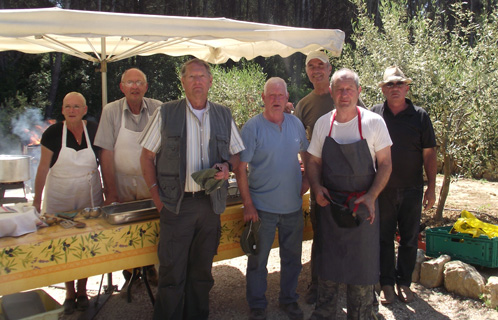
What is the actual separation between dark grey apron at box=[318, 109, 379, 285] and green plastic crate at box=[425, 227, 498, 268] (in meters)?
1.60

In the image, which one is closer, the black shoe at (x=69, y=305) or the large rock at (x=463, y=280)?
the black shoe at (x=69, y=305)

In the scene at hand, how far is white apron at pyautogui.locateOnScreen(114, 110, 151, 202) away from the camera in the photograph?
3.55 meters

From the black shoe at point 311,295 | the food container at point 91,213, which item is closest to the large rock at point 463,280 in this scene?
the black shoe at point 311,295

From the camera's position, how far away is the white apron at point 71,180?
332 cm

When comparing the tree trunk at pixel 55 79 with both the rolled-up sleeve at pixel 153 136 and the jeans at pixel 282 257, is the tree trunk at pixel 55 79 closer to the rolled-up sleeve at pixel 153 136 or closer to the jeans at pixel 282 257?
the rolled-up sleeve at pixel 153 136

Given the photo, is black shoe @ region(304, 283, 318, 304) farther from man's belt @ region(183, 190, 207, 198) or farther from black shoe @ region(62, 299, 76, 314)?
black shoe @ region(62, 299, 76, 314)

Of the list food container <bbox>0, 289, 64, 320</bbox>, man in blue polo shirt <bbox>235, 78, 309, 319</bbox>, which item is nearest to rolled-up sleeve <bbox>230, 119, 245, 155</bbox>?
man in blue polo shirt <bbox>235, 78, 309, 319</bbox>

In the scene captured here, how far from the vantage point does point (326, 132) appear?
9.76ft

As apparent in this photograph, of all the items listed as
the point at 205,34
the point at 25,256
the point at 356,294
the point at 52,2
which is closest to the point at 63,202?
the point at 25,256

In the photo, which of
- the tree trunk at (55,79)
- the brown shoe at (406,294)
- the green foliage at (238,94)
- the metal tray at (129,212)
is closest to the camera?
the metal tray at (129,212)

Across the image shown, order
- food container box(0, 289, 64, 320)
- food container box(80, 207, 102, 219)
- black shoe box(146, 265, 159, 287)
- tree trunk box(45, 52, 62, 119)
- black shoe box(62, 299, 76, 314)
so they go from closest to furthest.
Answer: food container box(0, 289, 64, 320) → food container box(80, 207, 102, 219) → black shoe box(62, 299, 76, 314) → black shoe box(146, 265, 159, 287) → tree trunk box(45, 52, 62, 119)

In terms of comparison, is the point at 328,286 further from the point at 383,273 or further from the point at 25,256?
the point at 25,256

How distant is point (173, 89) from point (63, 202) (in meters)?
14.5

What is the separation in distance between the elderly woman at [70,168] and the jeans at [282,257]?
56.3 inches
